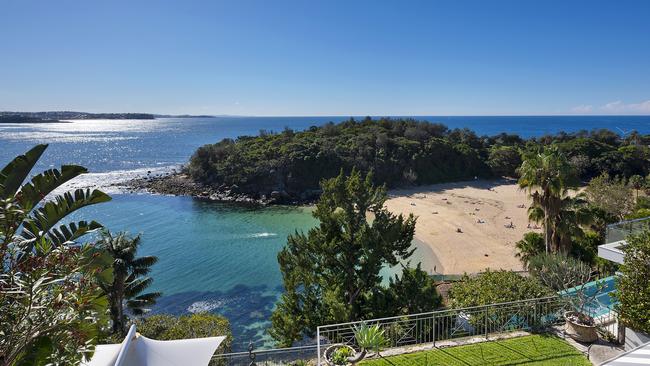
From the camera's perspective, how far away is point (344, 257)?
16438 mm

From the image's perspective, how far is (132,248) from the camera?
17703mm

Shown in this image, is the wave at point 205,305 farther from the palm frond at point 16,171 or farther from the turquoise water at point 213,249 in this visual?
the palm frond at point 16,171

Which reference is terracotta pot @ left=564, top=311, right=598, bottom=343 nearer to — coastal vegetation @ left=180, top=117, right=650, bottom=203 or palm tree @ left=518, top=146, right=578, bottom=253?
palm tree @ left=518, top=146, right=578, bottom=253

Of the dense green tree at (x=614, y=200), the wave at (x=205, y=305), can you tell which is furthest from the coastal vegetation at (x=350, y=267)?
the dense green tree at (x=614, y=200)

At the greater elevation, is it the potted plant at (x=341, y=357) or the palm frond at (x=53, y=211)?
the palm frond at (x=53, y=211)

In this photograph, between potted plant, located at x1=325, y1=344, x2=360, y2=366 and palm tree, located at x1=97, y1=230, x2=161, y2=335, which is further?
palm tree, located at x1=97, y1=230, x2=161, y2=335

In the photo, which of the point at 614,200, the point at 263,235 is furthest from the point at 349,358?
the point at 263,235

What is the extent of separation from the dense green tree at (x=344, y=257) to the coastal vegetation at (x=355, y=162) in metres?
39.2

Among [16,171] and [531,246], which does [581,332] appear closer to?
[16,171]

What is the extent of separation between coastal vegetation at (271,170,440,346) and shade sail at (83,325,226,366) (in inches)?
346

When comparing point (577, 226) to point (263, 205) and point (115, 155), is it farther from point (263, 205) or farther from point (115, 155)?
point (115, 155)

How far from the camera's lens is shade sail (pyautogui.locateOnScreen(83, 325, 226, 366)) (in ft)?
21.9

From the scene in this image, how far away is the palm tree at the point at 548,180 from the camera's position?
796 inches

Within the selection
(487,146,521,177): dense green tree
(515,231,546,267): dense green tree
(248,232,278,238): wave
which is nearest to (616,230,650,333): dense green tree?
(515,231,546,267): dense green tree
